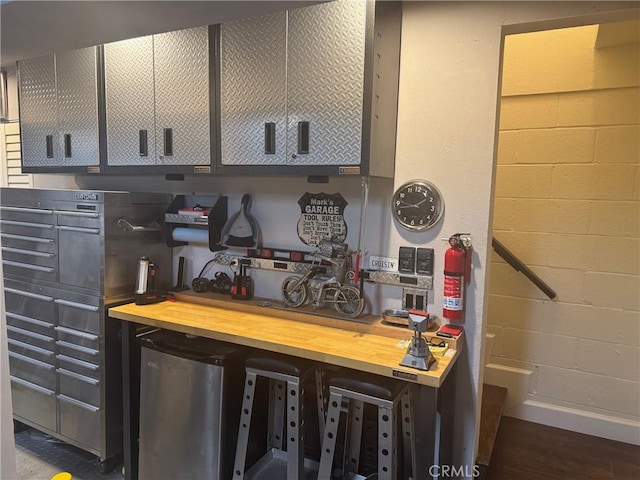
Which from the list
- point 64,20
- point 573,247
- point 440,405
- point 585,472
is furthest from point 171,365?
point 573,247

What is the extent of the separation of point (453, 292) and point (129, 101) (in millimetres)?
2000

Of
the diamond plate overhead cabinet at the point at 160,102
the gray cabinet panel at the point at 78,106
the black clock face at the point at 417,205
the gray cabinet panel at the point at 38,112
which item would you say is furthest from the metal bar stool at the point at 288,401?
the gray cabinet panel at the point at 38,112

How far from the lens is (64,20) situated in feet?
5.13

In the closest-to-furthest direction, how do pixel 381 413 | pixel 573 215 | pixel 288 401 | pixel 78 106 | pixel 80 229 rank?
pixel 381 413 → pixel 288 401 → pixel 80 229 → pixel 78 106 → pixel 573 215

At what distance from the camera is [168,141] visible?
2363 millimetres

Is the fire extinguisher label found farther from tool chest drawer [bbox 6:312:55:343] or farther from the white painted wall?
tool chest drawer [bbox 6:312:55:343]

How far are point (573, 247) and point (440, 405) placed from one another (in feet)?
4.95

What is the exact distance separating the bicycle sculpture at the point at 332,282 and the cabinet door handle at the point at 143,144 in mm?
1086

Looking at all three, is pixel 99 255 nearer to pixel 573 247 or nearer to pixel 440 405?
pixel 440 405

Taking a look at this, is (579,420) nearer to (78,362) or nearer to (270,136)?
(270,136)

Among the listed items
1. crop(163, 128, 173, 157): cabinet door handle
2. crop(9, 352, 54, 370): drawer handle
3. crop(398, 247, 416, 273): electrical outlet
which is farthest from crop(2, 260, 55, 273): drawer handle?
crop(398, 247, 416, 273): electrical outlet

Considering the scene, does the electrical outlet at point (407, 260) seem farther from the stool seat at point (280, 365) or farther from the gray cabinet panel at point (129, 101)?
the gray cabinet panel at point (129, 101)

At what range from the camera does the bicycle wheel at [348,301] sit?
2182 mm

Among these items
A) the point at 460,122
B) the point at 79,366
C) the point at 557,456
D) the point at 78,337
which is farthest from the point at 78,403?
the point at 557,456
